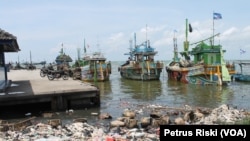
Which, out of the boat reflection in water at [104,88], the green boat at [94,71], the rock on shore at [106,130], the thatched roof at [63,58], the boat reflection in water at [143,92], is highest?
the thatched roof at [63,58]

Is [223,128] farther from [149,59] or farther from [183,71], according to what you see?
[149,59]

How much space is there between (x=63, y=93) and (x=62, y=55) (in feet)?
164

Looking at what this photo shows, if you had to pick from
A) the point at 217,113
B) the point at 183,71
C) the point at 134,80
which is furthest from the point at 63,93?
the point at 134,80

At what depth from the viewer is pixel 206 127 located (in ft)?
23.9

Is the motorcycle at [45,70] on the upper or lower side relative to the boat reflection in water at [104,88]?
upper

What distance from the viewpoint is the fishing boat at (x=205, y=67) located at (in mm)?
41938

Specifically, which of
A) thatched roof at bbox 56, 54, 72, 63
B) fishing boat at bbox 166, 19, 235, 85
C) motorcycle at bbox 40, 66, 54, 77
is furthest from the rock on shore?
thatched roof at bbox 56, 54, 72, 63

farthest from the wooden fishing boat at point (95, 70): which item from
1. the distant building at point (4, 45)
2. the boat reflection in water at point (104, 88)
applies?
the distant building at point (4, 45)

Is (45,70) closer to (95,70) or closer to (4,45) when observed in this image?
(4,45)

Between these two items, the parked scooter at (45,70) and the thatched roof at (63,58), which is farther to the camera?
the thatched roof at (63,58)

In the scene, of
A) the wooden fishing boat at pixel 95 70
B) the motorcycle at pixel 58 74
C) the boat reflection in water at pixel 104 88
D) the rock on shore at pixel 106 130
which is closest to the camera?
the rock on shore at pixel 106 130

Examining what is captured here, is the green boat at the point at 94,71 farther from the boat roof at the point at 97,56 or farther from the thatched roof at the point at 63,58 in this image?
the thatched roof at the point at 63,58

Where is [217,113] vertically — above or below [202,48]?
below

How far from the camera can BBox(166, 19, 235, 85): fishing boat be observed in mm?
41938
